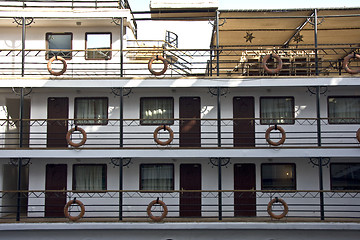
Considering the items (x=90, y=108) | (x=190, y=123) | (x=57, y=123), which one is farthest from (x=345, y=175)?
(x=57, y=123)

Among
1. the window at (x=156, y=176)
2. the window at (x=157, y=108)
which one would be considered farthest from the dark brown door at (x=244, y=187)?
the window at (x=157, y=108)

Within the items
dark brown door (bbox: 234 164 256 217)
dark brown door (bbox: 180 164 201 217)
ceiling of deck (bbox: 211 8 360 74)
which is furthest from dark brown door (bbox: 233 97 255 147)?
dark brown door (bbox: 180 164 201 217)

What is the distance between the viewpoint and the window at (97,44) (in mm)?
15609

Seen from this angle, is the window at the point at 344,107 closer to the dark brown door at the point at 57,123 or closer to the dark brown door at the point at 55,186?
the dark brown door at the point at 57,123

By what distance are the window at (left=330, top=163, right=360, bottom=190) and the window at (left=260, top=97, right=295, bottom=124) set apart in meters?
2.67

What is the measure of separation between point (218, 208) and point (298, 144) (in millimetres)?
4191

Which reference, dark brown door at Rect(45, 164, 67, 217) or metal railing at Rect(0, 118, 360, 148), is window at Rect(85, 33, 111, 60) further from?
dark brown door at Rect(45, 164, 67, 217)

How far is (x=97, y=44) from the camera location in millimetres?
15703

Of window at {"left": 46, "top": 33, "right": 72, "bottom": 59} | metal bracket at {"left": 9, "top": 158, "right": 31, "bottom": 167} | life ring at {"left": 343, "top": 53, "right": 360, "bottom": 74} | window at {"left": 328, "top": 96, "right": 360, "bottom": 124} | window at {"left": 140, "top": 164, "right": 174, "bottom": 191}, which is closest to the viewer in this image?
life ring at {"left": 343, "top": 53, "right": 360, "bottom": 74}

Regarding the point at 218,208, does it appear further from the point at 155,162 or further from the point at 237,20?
the point at 237,20

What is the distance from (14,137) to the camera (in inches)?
632

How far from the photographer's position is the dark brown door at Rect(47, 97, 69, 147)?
14961 millimetres

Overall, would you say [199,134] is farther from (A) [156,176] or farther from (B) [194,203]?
(B) [194,203]

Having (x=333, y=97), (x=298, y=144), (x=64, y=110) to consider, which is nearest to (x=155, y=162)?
(x=64, y=110)
